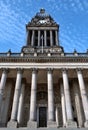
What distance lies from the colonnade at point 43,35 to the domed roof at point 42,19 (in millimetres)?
3469

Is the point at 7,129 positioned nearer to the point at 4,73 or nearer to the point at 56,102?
the point at 4,73

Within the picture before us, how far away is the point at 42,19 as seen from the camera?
2314 inches

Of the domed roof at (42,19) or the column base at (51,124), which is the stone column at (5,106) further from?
the domed roof at (42,19)

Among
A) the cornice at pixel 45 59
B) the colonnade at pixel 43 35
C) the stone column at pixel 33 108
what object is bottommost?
the stone column at pixel 33 108

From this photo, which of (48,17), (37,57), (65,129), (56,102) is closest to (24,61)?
(37,57)

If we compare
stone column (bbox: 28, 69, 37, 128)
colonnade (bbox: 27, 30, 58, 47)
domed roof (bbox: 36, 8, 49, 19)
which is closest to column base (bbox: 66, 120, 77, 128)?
stone column (bbox: 28, 69, 37, 128)

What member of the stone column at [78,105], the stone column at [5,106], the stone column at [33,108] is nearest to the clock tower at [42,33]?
the stone column at [78,105]

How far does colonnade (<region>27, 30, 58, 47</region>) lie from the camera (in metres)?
49.5

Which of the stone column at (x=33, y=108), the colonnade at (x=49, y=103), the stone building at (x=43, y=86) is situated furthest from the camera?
the stone building at (x=43, y=86)

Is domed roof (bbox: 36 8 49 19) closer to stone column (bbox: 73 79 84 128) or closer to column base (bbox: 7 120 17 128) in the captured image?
stone column (bbox: 73 79 84 128)

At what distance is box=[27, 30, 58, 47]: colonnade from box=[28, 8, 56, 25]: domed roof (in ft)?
11.4

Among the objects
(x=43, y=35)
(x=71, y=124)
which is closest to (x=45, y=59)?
(x=71, y=124)

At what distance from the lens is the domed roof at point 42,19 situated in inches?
2162

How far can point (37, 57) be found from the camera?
3244cm
